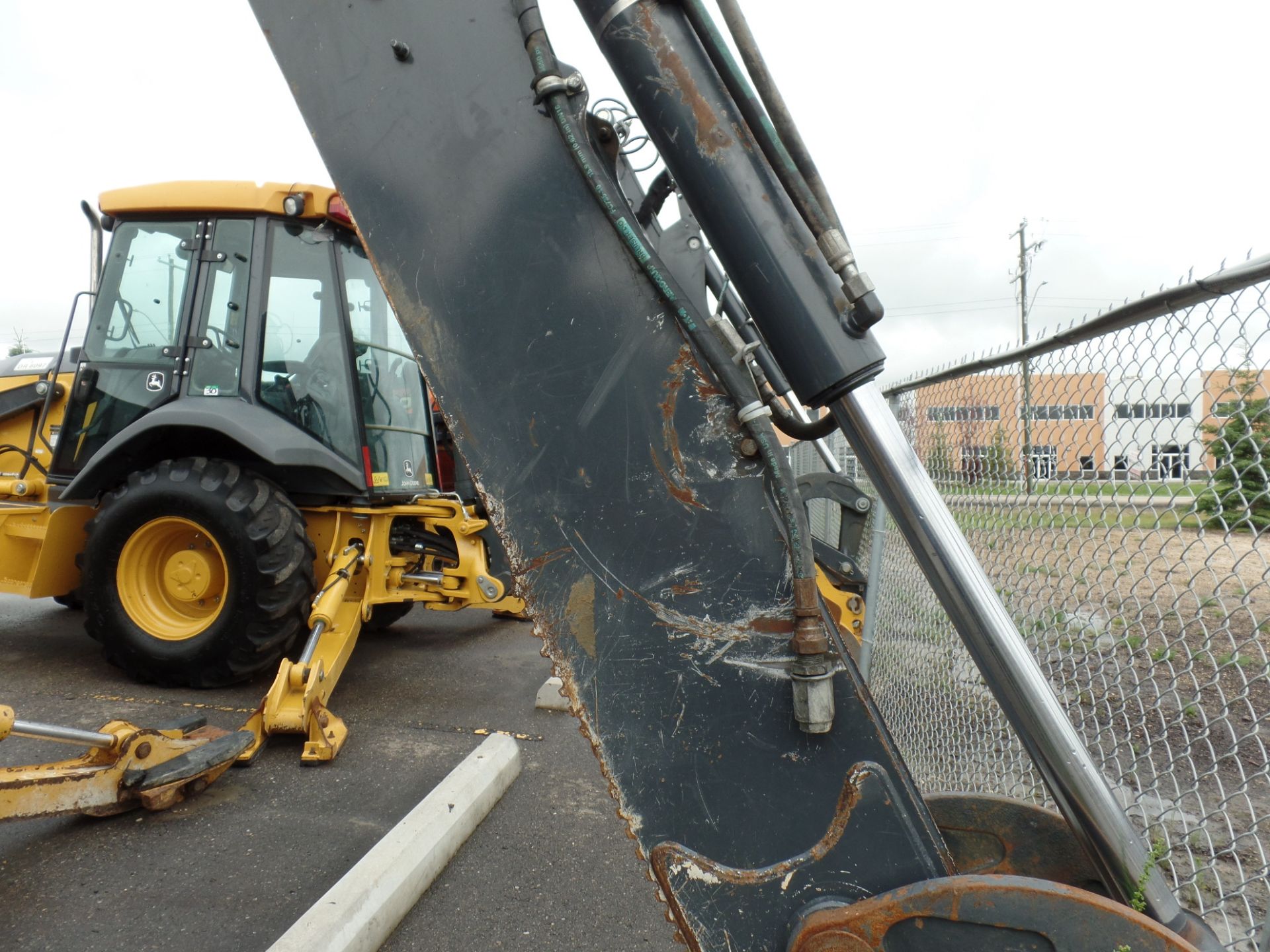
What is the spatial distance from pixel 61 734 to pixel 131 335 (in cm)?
305

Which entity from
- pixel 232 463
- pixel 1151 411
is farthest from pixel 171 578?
pixel 1151 411

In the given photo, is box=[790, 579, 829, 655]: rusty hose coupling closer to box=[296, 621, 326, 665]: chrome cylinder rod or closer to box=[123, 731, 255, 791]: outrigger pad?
box=[123, 731, 255, 791]: outrigger pad

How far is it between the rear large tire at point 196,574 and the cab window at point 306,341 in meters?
0.50

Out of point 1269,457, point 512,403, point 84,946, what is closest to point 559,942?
Answer: point 84,946

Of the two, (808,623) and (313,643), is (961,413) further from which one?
(313,643)

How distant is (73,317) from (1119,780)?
588cm

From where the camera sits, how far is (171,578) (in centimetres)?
430

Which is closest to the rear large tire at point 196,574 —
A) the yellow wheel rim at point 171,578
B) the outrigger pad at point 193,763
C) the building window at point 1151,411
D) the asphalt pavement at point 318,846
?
the yellow wheel rim at point 171,578

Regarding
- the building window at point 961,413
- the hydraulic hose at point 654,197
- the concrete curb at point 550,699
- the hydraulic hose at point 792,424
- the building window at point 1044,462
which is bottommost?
the concrete curb at point 550,699

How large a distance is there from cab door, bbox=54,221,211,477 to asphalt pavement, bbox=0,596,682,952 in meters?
1.56

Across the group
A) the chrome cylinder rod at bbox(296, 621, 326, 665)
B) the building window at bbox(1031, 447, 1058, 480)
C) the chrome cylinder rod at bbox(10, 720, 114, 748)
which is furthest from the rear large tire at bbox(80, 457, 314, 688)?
the building window at bbox(1031, 447, 1058, 480)

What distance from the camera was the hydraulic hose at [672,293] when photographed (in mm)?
1253

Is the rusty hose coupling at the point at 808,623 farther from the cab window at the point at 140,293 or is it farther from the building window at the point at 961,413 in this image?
the cab window at the point at 140,293

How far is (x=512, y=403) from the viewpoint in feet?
4.36
